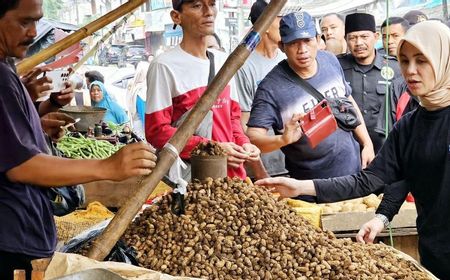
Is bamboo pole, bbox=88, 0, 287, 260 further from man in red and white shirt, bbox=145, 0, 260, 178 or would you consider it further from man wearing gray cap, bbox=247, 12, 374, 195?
man wearing gray cap, bbox=247, 12, 374, 195

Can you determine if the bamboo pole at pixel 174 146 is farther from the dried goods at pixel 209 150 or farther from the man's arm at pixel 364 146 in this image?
the man's arm at pixel 364 146

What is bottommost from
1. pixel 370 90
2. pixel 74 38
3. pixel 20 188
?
pixel 370 90

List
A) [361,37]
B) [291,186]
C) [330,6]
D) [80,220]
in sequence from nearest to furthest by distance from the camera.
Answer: [291,186], [80,220], [361,37], [330,6]

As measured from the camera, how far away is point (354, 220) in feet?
14.6

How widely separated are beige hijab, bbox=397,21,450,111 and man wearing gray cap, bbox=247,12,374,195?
142 centimetres

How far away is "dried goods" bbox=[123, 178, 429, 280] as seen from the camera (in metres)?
2.69

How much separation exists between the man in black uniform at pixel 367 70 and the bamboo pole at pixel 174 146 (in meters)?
3.33

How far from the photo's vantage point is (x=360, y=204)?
4.69 meters

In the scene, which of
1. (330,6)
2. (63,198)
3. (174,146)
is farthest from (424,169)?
(330,6)

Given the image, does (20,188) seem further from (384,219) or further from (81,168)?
(384,219)

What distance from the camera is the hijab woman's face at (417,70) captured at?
10.3 ft

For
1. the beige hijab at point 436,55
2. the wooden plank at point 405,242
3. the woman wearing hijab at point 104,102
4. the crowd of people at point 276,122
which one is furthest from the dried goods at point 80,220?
the woman wearing hijab at point 104,102

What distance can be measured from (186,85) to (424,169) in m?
1.35

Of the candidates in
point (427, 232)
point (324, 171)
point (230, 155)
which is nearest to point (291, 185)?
point (230, 155)
